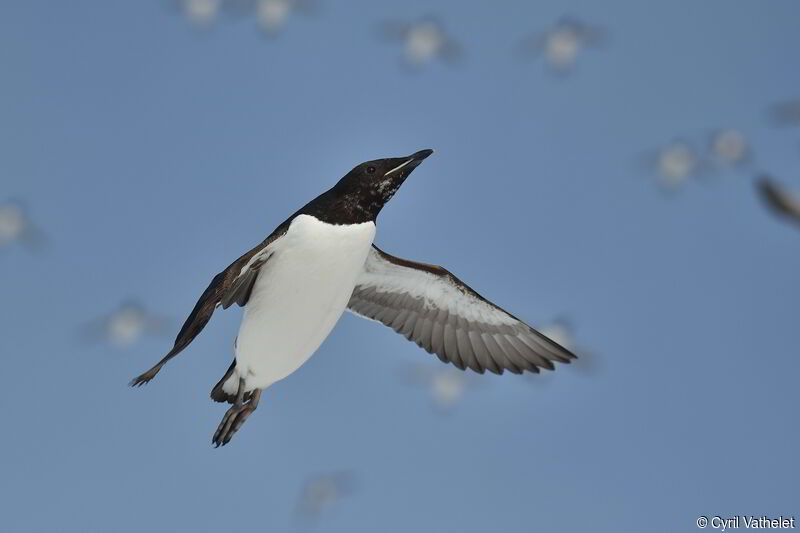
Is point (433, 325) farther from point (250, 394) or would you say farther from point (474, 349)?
point (250, 394)

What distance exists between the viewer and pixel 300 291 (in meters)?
9.69

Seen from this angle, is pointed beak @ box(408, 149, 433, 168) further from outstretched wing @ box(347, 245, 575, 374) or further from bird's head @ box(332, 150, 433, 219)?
outstretched wing @ box(347, 245, 575, 374)

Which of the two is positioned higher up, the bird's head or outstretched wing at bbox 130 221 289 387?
the bird's head

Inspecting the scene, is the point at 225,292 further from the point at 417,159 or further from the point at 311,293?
the point at 417,159

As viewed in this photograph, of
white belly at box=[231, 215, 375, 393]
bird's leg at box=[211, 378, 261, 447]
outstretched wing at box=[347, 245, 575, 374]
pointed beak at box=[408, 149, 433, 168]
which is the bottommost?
bird's leg at box=[211, 378, 261, 447]

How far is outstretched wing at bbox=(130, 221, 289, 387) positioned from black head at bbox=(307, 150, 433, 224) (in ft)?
1.94

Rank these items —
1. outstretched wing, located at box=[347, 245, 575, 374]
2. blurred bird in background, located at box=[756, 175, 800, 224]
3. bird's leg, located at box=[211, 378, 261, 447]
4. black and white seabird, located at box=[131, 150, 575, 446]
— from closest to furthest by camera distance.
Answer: blurred bird in background, located at box=[756, 175, 800, 224] < black and white seabird, located at box=[131, 150, 575, 446] < bird's leg, located at box=[211, 378, 261, 447] < outstretched wing, located at box=[347, 245, 575, 374]

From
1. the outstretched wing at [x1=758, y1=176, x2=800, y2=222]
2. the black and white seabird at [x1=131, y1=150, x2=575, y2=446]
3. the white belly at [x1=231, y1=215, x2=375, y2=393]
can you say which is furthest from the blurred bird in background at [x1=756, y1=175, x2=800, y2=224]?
the white belly at [x1=231, y1=215, x2=375, y2=393]

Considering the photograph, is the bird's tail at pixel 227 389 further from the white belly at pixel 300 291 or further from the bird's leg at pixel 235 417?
the white belly at pixel 300 291

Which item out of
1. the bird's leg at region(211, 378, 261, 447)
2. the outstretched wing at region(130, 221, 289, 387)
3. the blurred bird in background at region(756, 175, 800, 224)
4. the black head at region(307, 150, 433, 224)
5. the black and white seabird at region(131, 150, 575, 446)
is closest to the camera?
the blurred bird in background at region(756, 175, 800, 224)

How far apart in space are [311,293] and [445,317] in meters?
2.48

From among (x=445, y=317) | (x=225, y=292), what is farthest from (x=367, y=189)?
(x=445, y=317)

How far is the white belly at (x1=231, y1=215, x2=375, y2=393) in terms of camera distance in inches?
379

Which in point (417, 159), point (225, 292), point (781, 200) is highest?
point (417, 159)
